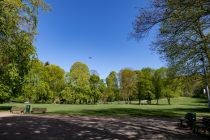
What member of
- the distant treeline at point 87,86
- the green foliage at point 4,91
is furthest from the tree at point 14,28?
the distant treeline at point 87,86

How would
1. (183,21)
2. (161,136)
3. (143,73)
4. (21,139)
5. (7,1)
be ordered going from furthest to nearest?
1. (143,73)
2. (161,136)
3. (7,1)
4. (21,139)
5. (183,21)

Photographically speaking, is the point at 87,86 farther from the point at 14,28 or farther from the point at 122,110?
the point at 14,28

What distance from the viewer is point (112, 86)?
91.2 metres

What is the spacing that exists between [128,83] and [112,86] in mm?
9922

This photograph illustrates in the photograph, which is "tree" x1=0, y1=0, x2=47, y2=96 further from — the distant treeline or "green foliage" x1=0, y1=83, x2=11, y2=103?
the distant treeline

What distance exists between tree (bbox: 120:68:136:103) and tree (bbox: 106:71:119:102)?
433 centimetres

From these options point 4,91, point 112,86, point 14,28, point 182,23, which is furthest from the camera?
point 112,86

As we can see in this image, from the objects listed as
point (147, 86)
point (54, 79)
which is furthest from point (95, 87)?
point (147, 86)

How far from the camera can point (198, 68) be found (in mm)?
20641

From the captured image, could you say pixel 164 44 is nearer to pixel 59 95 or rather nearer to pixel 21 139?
pixel 21 139

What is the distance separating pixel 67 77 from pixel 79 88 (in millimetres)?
5387

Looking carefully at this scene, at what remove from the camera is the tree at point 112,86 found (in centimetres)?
8935

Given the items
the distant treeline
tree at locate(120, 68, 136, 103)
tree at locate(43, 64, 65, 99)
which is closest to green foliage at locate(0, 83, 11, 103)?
the distant treeline

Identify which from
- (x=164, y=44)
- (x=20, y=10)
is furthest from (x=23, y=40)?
(x=164, y=44)
